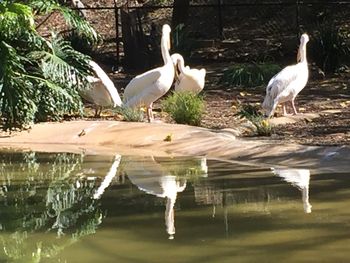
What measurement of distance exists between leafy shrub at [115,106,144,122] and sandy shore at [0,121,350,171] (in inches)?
21.7

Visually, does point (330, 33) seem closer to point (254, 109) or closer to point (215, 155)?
point (254, 109)


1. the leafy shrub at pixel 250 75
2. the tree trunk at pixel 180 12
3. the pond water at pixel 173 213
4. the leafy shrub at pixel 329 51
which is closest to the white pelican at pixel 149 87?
the pond water at pixel 173 213

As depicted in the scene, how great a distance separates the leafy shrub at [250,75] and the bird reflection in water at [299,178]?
8.85m

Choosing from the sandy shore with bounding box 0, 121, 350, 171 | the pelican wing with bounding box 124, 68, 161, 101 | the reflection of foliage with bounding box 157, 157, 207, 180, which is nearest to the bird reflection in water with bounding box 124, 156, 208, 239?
the reflection of foliage with bounding box 157, 157, 207, 180

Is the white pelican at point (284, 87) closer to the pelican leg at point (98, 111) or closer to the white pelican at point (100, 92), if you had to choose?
the white pelican at point (100, 92)

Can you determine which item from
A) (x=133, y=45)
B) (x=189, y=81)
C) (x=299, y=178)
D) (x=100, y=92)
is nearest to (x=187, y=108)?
(x=189, y=81)

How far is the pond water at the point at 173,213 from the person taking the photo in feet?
17.0

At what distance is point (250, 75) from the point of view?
17250 mm

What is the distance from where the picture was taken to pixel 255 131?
10945 mm

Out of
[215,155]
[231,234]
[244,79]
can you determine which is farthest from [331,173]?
[244,79]

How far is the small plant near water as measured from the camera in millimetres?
10586

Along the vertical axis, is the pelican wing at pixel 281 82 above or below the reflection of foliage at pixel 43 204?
above

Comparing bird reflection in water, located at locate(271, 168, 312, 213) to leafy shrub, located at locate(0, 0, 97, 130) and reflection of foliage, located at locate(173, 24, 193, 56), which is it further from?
reflection of foliage, located at locate(173, 24, 193, 56)

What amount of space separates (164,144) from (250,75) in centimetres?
724
